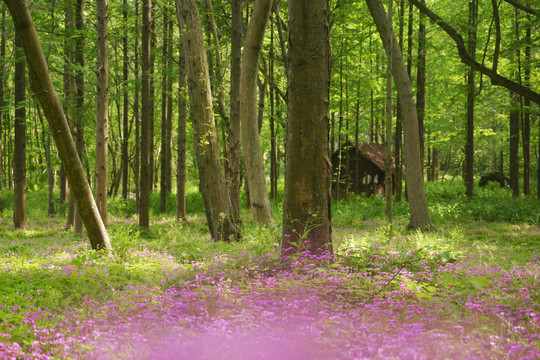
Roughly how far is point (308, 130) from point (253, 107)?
17.4 ft

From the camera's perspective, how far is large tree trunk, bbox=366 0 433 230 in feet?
36.8

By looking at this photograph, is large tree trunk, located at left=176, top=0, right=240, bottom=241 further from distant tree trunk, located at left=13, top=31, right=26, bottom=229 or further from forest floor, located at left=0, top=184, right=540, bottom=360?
distant tree trunk, located at left=13, top=31, right=26, bottom=229

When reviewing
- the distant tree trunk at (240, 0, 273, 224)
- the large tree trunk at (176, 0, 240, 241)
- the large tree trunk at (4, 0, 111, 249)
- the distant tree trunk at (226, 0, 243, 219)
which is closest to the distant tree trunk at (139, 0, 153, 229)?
the distant tree trunk at (226, 0, 243, 219)

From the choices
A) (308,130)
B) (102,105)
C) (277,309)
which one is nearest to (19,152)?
(102,105)

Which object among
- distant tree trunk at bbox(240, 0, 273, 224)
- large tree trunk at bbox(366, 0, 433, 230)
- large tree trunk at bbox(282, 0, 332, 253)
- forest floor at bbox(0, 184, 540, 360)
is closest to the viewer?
forest floor at bbox(0, 184, 540, 360)

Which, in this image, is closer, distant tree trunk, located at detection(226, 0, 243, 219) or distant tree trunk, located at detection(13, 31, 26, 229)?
distant tree trunk, located at detection(226, 0, 243, 219)

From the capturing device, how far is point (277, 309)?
376 cm

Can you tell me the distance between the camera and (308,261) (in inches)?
197

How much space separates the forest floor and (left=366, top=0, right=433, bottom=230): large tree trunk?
4.84m

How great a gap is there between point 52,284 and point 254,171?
6139mm

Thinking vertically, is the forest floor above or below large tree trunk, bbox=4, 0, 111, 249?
below

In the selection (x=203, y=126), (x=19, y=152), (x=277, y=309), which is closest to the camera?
(x=277, y=309)

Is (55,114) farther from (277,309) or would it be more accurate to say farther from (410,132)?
(410,132)

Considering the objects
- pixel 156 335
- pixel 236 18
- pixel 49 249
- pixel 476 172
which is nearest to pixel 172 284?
pixel 156 335
